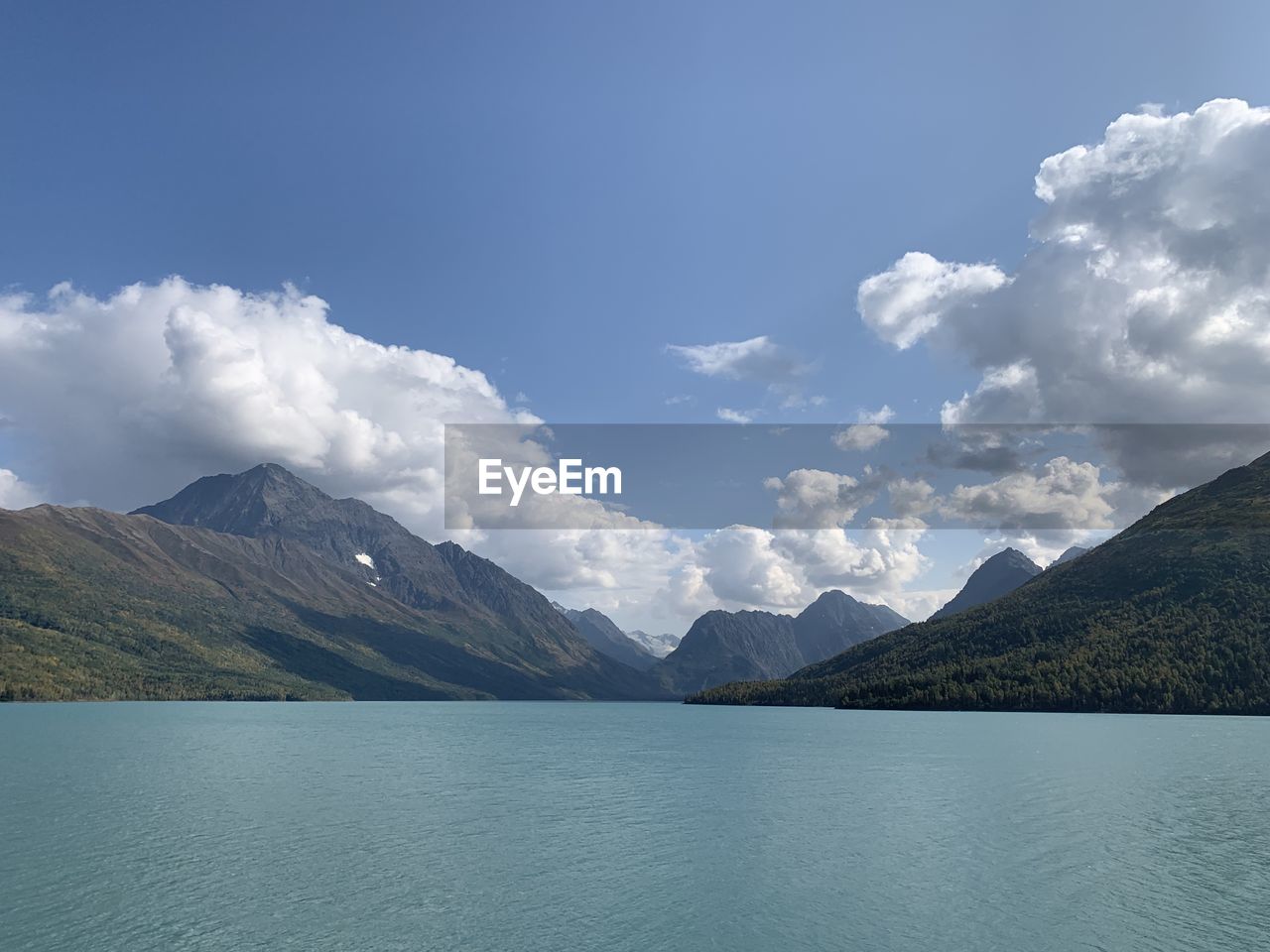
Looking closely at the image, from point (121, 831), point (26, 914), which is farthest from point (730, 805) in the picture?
point (26, 914)

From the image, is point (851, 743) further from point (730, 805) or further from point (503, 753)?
point (730, 805)

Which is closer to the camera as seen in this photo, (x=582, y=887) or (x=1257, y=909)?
(x=1257, y=909)

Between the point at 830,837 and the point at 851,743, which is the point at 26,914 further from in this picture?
the point at 851,743

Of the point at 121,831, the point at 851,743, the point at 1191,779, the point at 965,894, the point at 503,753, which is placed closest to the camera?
the point at 965,894

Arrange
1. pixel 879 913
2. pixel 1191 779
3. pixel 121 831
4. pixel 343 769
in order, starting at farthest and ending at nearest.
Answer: pixel 343 769 → pixel 1191 779 → pixel 121 831 → pixel 879 913

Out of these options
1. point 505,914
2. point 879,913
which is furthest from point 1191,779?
point 505,914

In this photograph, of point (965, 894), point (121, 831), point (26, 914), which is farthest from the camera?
point (121, 831)
